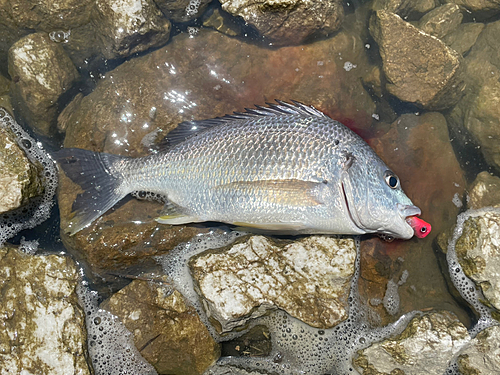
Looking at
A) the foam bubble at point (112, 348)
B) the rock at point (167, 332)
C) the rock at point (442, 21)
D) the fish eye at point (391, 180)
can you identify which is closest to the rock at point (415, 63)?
the rock at point (442, 21)

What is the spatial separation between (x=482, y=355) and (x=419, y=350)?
1.96 feet

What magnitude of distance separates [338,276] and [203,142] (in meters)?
1.85

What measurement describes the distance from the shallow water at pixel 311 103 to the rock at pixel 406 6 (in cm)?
50

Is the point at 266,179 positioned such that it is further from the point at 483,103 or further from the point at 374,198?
the point at 483,103

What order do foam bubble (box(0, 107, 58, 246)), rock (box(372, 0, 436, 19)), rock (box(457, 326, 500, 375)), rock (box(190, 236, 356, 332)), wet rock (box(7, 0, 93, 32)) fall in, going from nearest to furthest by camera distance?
1. rock (box(457, 326, 500, 375))
2. rock (box(190, 236, 356, 332))
3. foam bubble (box(0, 107, 58, 246))
4. wet rock (box(7, 0, 93, 32))
5. rock (box(372, 0, 436, 19))

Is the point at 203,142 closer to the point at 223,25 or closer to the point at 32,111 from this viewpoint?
the point at 223,25

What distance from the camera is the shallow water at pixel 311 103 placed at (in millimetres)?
3471

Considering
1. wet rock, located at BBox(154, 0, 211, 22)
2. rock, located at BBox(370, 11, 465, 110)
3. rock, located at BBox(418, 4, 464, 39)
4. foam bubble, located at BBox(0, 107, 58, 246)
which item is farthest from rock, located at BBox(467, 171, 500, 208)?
foam bubble, located at BBox(0, 107, 58, 246)

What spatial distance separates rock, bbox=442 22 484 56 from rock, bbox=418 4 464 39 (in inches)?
2.5

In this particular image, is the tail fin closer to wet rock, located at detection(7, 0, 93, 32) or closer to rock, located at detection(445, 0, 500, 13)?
wet rock, located at detection(7, 0, 93, 32)

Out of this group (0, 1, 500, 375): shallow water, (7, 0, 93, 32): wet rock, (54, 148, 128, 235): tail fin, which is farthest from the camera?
(7, 0, 93, 32): wet rock

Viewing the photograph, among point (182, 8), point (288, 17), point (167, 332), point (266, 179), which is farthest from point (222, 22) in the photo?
point (167, 332)

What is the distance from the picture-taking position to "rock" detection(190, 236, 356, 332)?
3.11m

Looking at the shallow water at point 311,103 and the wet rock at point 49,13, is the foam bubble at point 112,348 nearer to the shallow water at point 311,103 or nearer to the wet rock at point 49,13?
the shallow water at point 311,103
